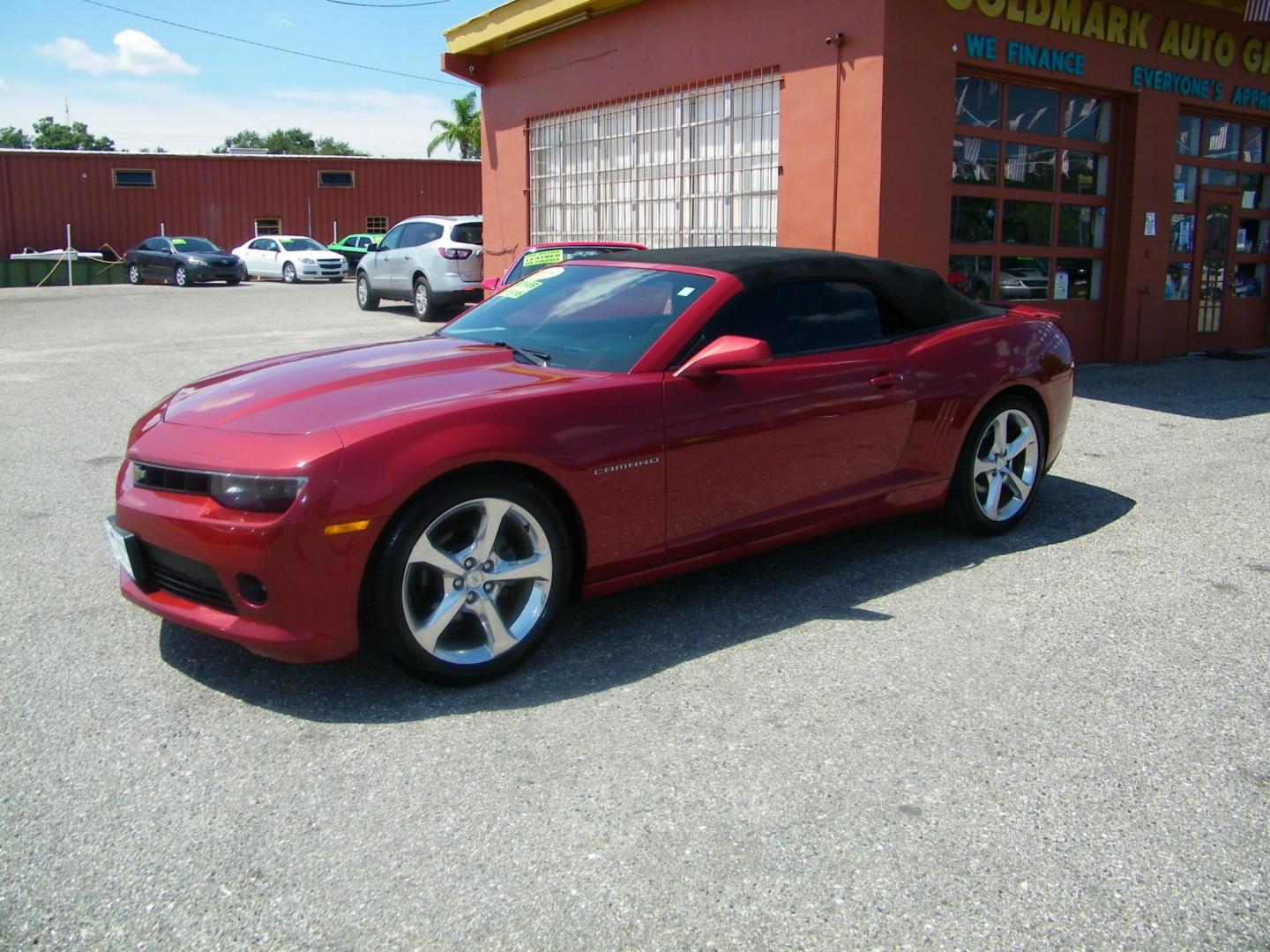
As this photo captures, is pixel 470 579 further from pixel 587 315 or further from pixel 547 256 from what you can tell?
pixel 547 256

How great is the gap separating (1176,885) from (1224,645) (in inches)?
67.6

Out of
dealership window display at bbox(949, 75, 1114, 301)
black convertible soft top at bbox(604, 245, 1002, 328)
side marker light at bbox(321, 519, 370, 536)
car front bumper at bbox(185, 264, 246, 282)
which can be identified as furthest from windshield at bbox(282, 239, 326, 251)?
side marker light at bbox(321, 519, 370, 536)

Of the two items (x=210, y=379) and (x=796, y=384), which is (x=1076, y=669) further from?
(x=210, y=379)

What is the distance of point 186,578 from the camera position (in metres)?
3.45

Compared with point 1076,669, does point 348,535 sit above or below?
above

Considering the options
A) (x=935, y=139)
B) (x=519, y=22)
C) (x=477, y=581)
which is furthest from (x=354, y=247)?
(x=477, y=581)

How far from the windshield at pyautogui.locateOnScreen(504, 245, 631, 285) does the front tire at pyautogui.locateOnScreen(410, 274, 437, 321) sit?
5232mm

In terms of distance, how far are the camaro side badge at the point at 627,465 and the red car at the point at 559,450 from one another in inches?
0.5

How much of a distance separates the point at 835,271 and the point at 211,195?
1528 inches

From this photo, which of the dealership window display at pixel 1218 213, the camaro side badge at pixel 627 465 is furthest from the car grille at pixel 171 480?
the dealership window display at pixel 1218 213

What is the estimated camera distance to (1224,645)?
13.0 feet

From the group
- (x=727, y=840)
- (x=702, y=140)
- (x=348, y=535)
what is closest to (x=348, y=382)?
(x=348, y=535)

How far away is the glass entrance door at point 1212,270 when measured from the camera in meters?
12.9

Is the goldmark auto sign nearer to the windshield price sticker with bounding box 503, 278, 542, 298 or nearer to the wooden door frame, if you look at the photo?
the wooden door frame
